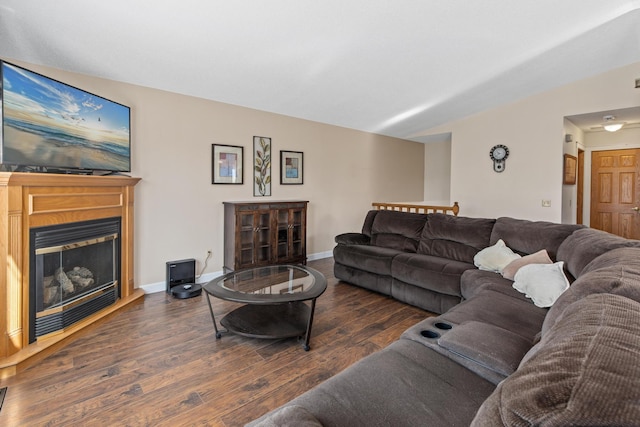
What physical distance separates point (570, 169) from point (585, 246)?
3.66m

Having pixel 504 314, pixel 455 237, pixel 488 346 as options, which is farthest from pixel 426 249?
pixel 488 346

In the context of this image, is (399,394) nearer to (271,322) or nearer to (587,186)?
(271,322)

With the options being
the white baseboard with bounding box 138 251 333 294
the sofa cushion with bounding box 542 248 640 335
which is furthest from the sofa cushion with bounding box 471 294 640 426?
the white baseboard with bounding box 138 251 333 294

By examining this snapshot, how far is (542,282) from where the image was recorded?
87.0 inches

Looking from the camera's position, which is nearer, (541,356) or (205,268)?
(541,356)

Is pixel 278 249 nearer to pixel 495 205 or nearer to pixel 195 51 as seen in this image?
pixel 195 51

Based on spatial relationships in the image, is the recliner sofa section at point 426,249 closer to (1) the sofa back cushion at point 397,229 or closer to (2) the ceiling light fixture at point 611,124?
(1) the sofa back cushion at point 397,229

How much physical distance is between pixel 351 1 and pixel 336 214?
362cm

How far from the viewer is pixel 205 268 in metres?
4.20

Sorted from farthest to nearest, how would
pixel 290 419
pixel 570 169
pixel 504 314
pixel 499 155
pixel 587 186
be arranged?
pixel 587 186 → pixel 499 155 → pixel 570 169 → pixel 504 314 → pixel 290 419

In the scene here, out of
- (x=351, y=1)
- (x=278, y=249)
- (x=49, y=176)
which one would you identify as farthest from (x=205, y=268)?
(x=351, y=1)

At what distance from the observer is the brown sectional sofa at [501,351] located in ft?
1.73

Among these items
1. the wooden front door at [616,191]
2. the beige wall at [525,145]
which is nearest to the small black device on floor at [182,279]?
the beige wall at [525,145]

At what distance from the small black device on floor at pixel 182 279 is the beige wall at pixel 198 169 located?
0.48ft
